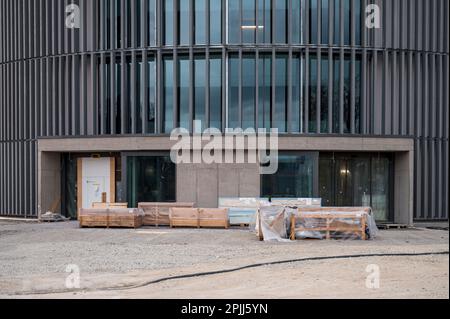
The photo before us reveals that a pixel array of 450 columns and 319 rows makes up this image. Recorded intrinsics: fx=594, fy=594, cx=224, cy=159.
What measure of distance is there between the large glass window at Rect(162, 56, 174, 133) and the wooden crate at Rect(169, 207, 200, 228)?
5.26 metres

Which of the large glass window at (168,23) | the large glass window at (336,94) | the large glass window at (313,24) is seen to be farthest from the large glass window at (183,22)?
the large glass window at (336,94)

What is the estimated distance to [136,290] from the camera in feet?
38.0

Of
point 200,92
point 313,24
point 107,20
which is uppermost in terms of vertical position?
point 107,20

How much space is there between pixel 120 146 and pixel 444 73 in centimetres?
1642

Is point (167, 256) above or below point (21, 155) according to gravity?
below

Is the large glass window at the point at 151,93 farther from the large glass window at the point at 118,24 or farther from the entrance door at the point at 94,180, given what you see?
the entrance door at the point at 94,180

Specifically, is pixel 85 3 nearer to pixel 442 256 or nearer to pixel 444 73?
pixel 444 73

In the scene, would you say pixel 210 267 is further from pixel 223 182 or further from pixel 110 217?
pixel 223 182

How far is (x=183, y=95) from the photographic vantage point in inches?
1134

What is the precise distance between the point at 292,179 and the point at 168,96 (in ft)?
23.9

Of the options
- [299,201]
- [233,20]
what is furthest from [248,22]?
[299,201]

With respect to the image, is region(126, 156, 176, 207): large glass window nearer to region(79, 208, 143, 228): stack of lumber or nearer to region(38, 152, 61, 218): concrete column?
region(79, 208, 143, 228): stack of lumber

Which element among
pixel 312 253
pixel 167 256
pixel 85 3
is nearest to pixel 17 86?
pixel 85 3

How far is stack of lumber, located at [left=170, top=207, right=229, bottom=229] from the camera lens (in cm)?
2473
